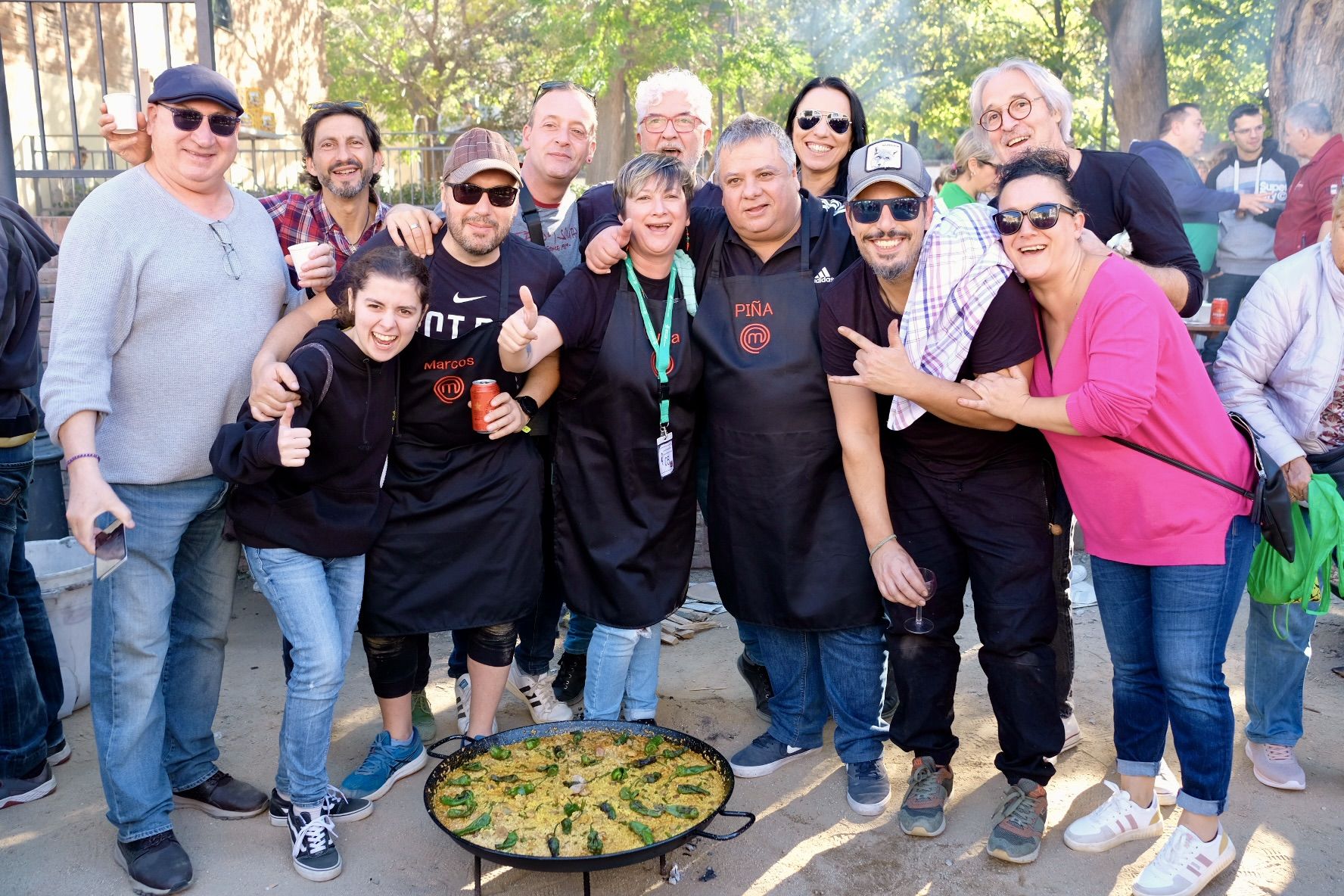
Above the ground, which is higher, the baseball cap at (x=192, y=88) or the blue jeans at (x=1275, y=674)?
the baseball cap at (x=192, y=88)

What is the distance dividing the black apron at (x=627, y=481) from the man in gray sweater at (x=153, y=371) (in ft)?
3.58

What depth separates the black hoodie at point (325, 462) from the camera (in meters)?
3.15

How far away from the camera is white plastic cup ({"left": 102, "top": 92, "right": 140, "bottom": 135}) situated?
10.5 ft

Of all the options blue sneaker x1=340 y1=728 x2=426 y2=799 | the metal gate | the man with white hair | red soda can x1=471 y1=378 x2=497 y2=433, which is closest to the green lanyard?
red soda can x1=471 y1=378 x2=497 y2=433

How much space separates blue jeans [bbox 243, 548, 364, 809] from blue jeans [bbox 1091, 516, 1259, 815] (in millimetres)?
2441

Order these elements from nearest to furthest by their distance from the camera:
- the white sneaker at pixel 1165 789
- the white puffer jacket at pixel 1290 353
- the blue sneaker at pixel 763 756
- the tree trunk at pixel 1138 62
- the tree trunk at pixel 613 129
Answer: the white puffer jacket at pixel 1290 353, the white sneaker at pixel 1165 789, the blue sneaker at pixel 763 756, the tree trunk at pixel 1138 62, the tree trunk at pixel 613 129

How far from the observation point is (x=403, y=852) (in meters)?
3.45

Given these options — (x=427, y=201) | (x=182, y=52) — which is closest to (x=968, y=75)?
(x=427, y=201)

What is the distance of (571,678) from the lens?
4.60m

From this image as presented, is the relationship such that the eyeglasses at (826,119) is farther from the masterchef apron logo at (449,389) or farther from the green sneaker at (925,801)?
the green sneaker at (925,801)

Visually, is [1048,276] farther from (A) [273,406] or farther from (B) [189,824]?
(B) [189,824]

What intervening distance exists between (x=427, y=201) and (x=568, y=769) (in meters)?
9.83

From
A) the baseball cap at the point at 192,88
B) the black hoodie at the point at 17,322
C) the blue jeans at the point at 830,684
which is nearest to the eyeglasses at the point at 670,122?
the baseball cap at the point at 192,88

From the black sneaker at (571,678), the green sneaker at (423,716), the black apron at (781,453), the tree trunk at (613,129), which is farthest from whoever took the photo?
the tree trunk at (613,129)
